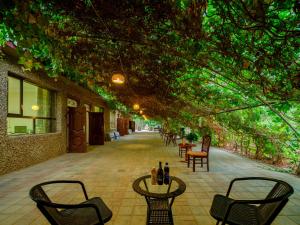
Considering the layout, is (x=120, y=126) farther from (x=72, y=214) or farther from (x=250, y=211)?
(x=250, y=211)

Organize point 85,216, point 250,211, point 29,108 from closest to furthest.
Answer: point 85,216 → point 250,211 → point 29,108

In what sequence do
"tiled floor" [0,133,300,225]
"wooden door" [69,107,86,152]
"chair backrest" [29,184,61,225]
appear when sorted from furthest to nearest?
1. "wooden door" [69,107,86,152]
2. "tiled floor" [0,133,300,225]
3. "chair backrest" [29,184,61,225]

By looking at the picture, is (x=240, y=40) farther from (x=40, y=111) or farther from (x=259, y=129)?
(x=40, y=111)

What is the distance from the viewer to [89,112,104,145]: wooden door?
475 inches

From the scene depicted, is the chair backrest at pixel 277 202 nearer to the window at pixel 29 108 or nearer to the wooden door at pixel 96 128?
the window at pixel 29 108

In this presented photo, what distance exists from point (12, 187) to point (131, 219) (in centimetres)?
283

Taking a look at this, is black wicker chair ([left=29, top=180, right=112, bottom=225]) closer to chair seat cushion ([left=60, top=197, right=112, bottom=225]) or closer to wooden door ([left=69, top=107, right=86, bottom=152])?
chair seat cushion ([left=60, top=197, right=112, bottom=225])

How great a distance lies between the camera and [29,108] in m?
6.77

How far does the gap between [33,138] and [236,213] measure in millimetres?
6200

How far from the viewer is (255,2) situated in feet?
8.17

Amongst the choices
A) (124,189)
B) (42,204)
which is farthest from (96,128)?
(42,204)

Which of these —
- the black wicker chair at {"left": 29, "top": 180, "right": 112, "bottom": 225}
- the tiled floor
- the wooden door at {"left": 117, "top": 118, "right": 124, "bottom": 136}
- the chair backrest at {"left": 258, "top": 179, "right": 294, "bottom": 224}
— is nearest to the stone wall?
the tiled floor

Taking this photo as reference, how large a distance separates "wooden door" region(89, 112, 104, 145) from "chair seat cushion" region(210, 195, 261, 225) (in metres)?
10.3

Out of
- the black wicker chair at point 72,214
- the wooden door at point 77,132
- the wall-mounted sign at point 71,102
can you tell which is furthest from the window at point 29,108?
the black wicker chair at point 72,214
